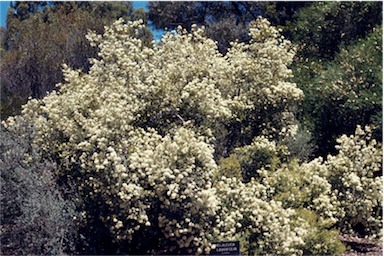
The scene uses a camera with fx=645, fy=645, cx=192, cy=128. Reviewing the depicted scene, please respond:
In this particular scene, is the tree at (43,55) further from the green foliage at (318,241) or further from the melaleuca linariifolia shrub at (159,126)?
the green foliage at (318,241)

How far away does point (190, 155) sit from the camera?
6586 mm

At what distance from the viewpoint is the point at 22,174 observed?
7.12 metres

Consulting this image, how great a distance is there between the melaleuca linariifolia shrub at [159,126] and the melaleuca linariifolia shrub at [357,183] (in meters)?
1.19

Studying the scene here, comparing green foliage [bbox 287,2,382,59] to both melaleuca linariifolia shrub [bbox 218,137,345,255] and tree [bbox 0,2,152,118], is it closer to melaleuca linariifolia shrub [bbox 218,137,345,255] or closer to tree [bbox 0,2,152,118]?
melaleuca linariifolia shrub [bbox 218,137,345,255]

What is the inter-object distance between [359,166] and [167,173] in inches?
118

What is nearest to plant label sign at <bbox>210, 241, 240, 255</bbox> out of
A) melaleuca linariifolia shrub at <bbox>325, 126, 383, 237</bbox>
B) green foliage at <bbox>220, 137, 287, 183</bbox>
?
green foliage at <bbox>220, 137, 287, 183</bbox>

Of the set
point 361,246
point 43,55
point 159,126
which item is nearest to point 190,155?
point 159,126

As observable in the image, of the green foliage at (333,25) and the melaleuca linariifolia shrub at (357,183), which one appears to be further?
the green foliage at (333,25)

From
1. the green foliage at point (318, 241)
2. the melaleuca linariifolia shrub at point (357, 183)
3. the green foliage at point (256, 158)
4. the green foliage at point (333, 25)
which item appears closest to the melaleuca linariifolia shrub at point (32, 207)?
the green foliage at point (256, 158)

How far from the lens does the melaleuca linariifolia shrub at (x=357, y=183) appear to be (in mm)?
7957

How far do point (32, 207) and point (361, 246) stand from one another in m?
5.14

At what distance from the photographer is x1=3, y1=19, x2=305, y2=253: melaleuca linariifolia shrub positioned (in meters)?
6.50

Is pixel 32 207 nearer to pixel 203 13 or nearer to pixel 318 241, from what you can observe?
pixel 318 241

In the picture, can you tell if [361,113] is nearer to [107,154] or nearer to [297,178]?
[297,178]
